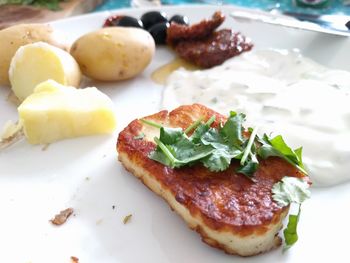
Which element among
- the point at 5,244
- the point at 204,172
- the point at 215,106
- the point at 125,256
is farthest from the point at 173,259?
the point at 215,106

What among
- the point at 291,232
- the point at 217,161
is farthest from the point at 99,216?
the point at 291,232

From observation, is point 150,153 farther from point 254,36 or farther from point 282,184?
point 254,36

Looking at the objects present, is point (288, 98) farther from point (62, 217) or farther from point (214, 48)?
point (62, 217)

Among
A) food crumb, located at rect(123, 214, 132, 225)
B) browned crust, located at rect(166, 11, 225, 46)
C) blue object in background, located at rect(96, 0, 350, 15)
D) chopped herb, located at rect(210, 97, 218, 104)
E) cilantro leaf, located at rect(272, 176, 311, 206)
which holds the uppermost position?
cilantro leaf, located at rect(272, 176, 311, 206)

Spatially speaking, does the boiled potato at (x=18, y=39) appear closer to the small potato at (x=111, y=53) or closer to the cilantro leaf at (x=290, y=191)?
the small potato at (x=111, y=53)

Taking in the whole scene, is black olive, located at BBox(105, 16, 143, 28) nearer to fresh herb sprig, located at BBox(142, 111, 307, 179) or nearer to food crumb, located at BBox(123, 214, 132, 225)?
fresh herb sprig, located at BBox(142, 111, 307, 179)

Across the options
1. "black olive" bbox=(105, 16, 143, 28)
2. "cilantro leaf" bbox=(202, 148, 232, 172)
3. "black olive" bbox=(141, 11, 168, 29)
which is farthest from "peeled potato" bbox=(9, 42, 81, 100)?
"cilantro leaf" bbox=(202, 148, 232, 172)
